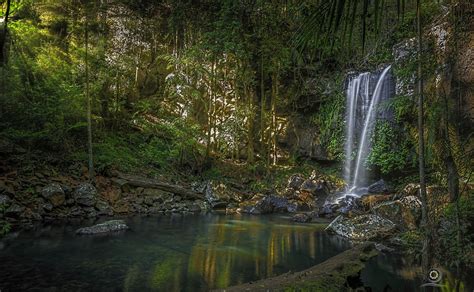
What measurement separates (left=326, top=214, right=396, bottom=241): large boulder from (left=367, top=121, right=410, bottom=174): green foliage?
6883mm

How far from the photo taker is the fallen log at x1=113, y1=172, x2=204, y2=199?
12985 millimetres

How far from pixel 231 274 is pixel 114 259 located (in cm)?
228

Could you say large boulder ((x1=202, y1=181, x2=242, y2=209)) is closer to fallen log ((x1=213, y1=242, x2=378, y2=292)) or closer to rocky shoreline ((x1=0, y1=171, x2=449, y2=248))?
rocky shoreline ((x1=0, y1=171, x2=449, y2=248))

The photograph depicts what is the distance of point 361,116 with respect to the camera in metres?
17.7

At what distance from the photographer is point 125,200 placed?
40.4ft

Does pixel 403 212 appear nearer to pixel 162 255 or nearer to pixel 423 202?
pixel 423 202

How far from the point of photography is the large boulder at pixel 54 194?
10445 mm

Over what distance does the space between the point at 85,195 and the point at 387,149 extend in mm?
12670

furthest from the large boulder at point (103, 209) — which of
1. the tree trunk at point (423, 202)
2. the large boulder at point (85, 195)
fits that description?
the tree trunk at point (423, 202)

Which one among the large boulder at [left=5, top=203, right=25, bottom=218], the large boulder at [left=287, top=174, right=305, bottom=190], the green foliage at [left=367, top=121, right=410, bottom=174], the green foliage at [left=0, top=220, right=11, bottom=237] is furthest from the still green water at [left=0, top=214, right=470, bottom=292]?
the green foliage at [left=367, top=121, right=410, bottom=174]

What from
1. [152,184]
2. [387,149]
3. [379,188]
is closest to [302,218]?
[379,188]

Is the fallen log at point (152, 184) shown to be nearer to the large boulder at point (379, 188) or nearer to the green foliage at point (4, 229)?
the green foliage at point (4, 229)

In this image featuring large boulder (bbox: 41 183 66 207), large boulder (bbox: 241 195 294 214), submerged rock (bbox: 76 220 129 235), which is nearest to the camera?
submerged rock (bbox: 76 220 129 235)

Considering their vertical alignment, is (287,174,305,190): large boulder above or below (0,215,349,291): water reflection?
above
